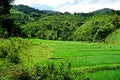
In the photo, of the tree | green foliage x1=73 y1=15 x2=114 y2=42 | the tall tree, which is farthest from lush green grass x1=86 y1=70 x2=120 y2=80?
green foliage x1=73 y1=15 x2=114 y2=42

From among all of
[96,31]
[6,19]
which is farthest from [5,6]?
[96,31]

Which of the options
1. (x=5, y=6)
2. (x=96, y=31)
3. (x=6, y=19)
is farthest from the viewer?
(x=96, y=31)

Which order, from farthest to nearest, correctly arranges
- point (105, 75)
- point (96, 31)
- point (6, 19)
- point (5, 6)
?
point (96, 31) < point (5, 6) < point (6, 19) < point (105, 75)

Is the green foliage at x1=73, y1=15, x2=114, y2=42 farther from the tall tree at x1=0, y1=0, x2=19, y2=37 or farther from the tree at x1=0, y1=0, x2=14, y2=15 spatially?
the tall tree at x1=0, y1=0, x2=19, y2=37

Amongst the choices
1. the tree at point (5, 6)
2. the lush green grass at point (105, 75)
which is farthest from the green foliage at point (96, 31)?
the lush green grass at point (105, 75)

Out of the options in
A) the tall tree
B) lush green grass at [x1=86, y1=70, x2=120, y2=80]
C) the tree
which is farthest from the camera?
the tree

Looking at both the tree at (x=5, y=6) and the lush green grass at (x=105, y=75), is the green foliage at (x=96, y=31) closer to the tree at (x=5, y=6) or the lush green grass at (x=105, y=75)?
the tree at (x=5, y=6)

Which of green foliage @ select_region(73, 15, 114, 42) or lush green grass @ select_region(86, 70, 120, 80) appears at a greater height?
lush green grass @ select_region(86, 70, 120, 80)

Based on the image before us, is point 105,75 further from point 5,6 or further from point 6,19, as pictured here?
point 5,6

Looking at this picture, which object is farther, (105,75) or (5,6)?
(5,6)

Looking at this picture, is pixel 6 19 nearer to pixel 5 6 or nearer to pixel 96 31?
pixel 5 6

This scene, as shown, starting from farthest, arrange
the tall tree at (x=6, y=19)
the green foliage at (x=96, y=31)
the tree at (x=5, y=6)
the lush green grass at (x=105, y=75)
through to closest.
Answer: the green foliage at (x=96, y=31) < the tree at (x=5, y=6) < the tall tree at (x=6, y=19) < the lush green grass at (x=105, y=75)

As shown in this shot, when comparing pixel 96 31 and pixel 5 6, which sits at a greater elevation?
pixel 5 6

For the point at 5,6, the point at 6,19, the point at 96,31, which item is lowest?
the point at 96,31
